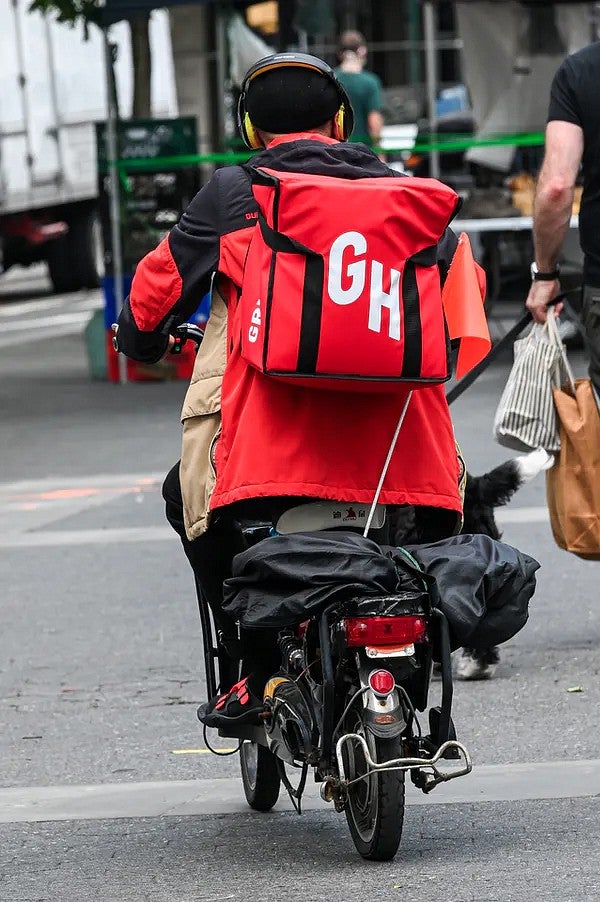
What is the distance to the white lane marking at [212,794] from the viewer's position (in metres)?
4.66

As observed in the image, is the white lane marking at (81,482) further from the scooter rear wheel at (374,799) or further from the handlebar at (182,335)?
the scooter rear wheel at (374,799)

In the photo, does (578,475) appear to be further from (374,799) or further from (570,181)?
(374,799)

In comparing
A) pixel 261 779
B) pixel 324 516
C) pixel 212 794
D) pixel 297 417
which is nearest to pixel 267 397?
pixel 297 417

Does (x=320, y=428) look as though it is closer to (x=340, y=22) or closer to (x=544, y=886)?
(x=544, y=886)

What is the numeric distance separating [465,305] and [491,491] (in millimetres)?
1661

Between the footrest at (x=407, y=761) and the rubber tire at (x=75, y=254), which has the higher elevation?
the footrest at (x=407, y=761)

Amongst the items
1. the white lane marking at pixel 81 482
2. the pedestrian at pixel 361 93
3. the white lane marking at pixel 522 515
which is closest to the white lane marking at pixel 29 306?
the pedestrian at pixel 361 93

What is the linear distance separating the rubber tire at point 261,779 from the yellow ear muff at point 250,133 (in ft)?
4.68

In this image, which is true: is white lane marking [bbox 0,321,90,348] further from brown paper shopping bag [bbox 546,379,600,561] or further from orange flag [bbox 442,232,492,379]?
orange flag [bbox 442,232,492,379]

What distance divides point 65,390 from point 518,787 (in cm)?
1058

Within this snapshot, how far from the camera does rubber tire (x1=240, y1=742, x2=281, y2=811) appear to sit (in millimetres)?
4559

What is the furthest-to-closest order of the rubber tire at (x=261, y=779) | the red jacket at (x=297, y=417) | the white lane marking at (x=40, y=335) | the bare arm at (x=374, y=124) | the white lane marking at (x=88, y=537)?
the white lane marking at (x=40, y=335), the bare arm at (x=374, y=124), the white lane marking at (x=88, y=537), the rubber tire at (x=261, y=779), the red jacket at (x=297, y=417)

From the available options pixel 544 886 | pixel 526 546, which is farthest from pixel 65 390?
pixel 544 886

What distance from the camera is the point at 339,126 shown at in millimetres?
4254
